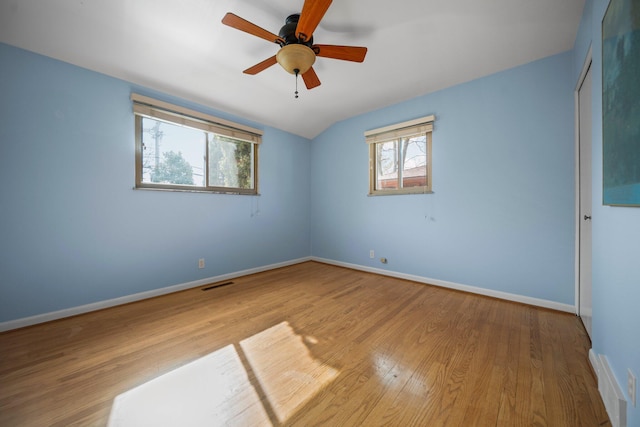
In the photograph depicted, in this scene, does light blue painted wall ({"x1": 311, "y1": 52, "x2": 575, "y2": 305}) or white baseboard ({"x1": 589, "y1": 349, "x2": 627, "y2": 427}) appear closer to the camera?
white baseboard ({"x1": 589, "y1": 349, "x2": 627, "y2": 427})

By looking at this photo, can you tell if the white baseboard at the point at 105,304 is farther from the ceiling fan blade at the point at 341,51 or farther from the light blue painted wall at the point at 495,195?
the ceiling fan blade at the point at 341,51

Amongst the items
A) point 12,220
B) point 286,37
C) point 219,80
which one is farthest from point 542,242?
point 12,220

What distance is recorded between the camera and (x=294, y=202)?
173 inches

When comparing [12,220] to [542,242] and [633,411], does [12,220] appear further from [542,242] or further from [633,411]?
[542,242]

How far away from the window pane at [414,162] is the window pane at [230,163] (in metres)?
2.51

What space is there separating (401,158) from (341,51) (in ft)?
6.45

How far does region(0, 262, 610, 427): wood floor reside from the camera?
112 centimetres

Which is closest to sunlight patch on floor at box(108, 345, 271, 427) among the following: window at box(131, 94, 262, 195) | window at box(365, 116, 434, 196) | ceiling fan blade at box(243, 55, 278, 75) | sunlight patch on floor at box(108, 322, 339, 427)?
sunlight patch on floor at box(108, 322, 339, 427)

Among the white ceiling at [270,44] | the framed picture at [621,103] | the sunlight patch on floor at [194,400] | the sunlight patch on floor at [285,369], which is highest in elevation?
the white ceiling at [270,44]

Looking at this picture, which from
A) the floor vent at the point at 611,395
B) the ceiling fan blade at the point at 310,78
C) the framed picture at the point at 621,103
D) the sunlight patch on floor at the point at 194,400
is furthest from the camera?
the ceiling fan blade at the point at 310,78

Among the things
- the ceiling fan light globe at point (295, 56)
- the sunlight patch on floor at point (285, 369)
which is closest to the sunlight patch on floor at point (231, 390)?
the sunlight patch on floor at point (285, 369)

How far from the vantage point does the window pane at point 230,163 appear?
3.33 metres

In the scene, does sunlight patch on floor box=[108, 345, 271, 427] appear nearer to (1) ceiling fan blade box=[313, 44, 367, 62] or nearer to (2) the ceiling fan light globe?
(2) the ceiling fan light globe

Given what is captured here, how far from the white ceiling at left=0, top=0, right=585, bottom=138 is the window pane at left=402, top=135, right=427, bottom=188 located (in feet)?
2.31
